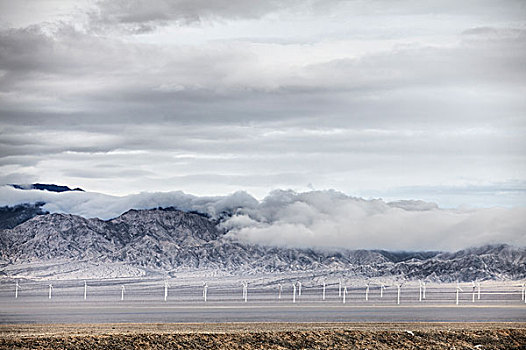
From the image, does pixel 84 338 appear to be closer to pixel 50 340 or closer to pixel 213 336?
pixel 50 340

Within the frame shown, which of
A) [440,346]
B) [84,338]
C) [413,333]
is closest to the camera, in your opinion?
[84,338]

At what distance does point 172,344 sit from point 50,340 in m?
11.9

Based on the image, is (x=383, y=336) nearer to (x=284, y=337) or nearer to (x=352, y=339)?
(x=352, y=339)

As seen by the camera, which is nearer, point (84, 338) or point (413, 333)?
point (84, 338)

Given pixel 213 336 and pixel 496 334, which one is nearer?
pixel 213 336

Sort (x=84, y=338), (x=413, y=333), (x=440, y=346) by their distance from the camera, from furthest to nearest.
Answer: (x=413, y=333) < (x=440, y=346) < (x=84, y=338)

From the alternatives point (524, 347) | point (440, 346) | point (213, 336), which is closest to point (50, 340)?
point (213, 336)

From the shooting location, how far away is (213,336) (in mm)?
92500

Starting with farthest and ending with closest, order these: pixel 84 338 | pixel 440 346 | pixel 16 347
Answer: pixel 440 346
pixel 84 338
pixel 16 347

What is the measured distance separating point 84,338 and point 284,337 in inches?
823

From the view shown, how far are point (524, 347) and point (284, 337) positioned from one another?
2861 centimetres

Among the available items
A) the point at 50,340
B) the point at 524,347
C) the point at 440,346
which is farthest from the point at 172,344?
the point at 524,347

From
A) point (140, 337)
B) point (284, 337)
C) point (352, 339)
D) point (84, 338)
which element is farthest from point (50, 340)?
point (352, 339)

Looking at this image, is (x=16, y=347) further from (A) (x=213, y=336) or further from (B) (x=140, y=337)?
(A) (x=213, y=336)
